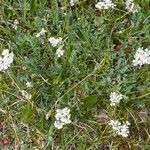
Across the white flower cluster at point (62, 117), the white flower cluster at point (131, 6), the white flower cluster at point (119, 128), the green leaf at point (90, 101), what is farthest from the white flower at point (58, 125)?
the white flower cluster at point (131, 6)

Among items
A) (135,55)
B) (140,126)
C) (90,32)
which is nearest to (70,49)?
(90,32)

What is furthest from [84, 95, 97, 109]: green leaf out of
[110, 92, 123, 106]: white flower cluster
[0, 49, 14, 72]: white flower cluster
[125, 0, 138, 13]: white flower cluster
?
[125, 0, 138, 13]: white flower cluster

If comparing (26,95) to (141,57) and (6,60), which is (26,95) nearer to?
(6,60)

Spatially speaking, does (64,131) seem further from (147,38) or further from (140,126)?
(147,38)

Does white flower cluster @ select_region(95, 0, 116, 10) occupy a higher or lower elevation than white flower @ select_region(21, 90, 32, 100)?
higher

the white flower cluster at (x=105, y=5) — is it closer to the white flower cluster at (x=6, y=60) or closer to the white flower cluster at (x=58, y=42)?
the white flower cluster at (x=58, y=42)

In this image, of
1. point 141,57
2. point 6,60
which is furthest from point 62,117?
point 141,57

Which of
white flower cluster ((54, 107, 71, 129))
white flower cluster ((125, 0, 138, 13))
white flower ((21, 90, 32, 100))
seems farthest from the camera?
white flower cluster ((125, 0, 138, 13))

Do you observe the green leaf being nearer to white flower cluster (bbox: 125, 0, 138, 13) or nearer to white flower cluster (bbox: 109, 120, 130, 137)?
white flower cluster (bbox: 109, 120, 130, 137)
